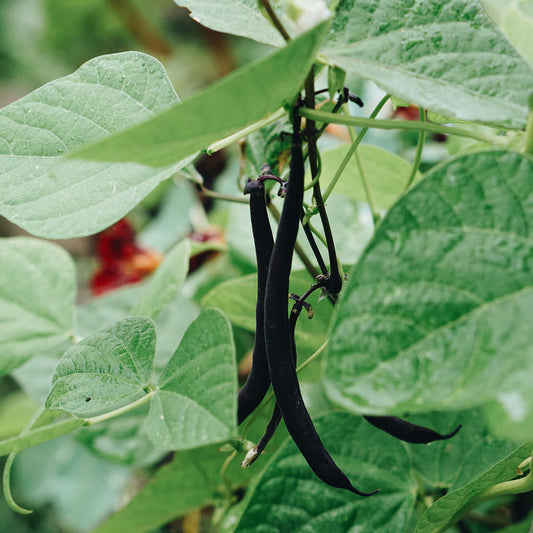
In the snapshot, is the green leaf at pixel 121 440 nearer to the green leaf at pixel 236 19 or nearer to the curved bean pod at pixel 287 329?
the curved bean pod at pixel 287 329

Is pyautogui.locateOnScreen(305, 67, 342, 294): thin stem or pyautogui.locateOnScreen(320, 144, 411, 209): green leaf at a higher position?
pyautogui.locateOnScreen(305, 67, 342, 294): thin stem

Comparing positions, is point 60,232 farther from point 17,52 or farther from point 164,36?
point 17,52

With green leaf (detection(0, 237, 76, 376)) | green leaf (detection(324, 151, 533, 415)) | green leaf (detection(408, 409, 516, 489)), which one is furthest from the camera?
green leaf (detection(0, 237, 76, 376))

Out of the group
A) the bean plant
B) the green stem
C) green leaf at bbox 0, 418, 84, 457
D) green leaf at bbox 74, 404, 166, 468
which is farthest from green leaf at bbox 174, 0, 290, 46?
green leaf at bbox 74, 404, 166, 468

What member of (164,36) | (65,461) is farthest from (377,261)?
(164,36)

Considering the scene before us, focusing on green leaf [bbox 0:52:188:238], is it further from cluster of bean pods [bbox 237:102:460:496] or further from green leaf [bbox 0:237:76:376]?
green leaf [bbox 0:237:76:376]

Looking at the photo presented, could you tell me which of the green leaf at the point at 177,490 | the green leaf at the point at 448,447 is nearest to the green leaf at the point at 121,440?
the green leaf at the point at 177,490
